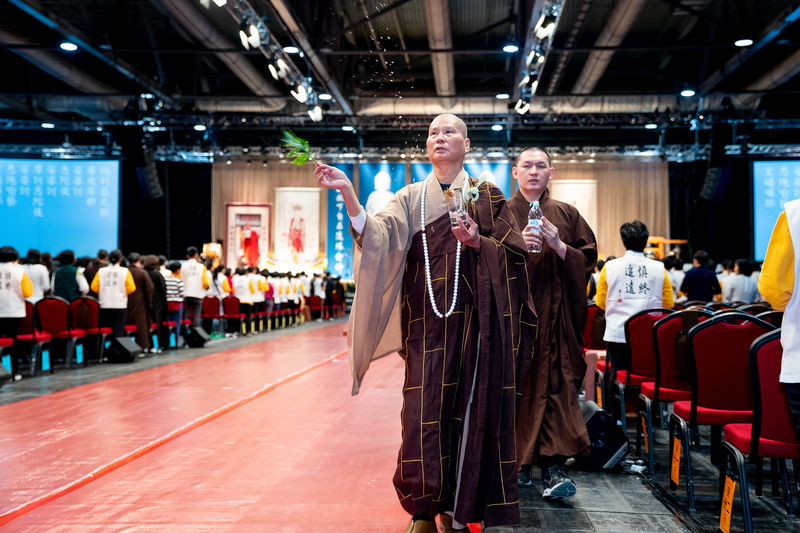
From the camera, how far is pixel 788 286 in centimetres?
184

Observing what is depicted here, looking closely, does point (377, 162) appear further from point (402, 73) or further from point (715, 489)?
point (715, 489)

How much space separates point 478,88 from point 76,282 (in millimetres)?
9784

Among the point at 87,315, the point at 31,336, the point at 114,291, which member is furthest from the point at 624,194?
the point at 31,336

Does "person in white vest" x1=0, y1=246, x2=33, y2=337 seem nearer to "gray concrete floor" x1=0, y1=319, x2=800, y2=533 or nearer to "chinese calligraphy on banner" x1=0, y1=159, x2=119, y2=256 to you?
"gray concrete floor" x1=0, y1=319, x2=800, y2=533

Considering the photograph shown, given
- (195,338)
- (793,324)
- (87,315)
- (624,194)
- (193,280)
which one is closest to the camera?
(793,324)

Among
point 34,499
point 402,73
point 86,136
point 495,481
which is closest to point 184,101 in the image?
point 86,136

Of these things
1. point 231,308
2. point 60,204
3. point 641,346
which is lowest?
point 231,308

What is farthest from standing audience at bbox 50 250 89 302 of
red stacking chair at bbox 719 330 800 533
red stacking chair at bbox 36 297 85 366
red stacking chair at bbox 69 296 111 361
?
red stacking chair at bbox 719 330 800 533

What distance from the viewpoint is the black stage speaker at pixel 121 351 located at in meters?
7.56

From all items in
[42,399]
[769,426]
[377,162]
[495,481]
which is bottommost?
[42,399]

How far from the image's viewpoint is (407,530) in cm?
213

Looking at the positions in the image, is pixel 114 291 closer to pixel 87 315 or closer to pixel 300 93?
pixel 87 315

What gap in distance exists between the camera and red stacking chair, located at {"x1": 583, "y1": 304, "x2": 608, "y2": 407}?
4220mm

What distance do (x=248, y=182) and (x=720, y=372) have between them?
18.4 m
